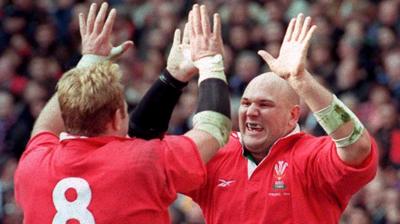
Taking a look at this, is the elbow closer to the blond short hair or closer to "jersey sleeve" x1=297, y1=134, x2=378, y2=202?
"jersey sleeve" x1=297, y1=134, x2=378, y2=202

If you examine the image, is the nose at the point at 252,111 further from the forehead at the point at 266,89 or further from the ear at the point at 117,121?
the ear at the point at 117,121

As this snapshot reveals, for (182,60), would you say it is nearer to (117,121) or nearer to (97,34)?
(97,34)

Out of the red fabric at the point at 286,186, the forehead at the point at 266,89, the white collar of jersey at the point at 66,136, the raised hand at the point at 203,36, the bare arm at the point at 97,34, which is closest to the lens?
the white collar of jersey at the point at 66,136

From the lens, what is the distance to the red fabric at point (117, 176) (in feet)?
17.7

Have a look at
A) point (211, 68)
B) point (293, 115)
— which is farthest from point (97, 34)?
point (293, 115)

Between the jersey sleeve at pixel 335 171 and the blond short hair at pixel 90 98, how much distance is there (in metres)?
1.52

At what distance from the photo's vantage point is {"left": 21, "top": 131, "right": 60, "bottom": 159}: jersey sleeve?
5742 millimetres

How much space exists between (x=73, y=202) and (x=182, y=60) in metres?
1.11

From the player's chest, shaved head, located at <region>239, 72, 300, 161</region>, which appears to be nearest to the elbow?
the player's chest

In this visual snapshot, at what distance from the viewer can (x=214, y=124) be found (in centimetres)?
557

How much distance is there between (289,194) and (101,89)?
177cm

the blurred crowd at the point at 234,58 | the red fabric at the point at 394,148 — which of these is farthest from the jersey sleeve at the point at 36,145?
the red fabric at the point at 394,148

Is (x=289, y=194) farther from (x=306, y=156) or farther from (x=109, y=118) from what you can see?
(x=109, y=118)

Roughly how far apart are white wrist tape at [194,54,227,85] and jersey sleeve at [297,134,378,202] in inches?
42.8
